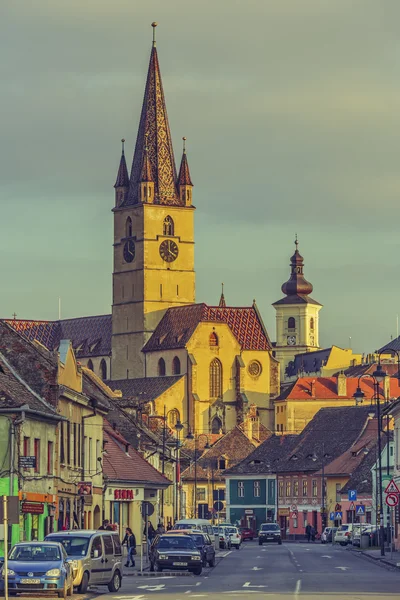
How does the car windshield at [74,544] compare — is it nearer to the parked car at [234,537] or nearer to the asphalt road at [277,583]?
the asphalt road at [277,583]

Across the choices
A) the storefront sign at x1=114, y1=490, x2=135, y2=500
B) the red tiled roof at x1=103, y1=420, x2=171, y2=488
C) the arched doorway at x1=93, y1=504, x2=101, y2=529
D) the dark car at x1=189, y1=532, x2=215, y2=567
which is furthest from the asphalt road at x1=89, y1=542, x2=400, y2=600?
the red tiled roof at x1=103, y1=420, x2=171, y2=488

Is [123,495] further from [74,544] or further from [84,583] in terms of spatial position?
[84,583]

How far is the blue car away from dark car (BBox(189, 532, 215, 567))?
15962 millimetres

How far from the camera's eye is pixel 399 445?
80.1 m

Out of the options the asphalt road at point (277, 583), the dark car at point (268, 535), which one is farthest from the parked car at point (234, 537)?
the asphalt road at point (277, 583)

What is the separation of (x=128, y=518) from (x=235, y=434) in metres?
95.2

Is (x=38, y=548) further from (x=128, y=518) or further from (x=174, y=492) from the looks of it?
(x=174, y=492)

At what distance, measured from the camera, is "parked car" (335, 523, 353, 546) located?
324 feet

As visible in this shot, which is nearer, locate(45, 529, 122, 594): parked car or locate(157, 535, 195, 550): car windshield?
locate(45, 529, 122, 594): parked car

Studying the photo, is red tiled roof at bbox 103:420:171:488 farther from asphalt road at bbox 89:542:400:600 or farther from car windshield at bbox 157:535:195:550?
car windshield at bbox 157:535:195:550

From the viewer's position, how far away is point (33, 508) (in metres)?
55.2

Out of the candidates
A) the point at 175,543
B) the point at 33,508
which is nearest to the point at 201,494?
the point at 33,508

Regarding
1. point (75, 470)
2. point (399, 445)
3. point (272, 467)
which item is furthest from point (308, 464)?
point (75, 470)

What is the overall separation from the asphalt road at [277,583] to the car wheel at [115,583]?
0.65 ft
